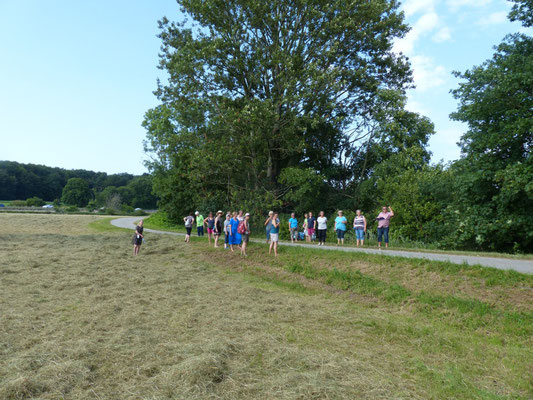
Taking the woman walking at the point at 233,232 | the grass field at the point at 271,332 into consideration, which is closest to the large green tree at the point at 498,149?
the grass field at the point at 271,332

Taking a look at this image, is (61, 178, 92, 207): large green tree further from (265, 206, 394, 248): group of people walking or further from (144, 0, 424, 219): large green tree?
(265, 206, 394, 248): group of people walking

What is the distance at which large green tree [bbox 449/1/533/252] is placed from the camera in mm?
17203

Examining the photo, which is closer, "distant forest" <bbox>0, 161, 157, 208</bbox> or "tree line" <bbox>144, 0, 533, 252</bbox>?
"tree line" <bbox>144, 0, 533, 252</bbox>

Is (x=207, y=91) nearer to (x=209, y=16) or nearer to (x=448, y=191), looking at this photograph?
(x=209, y=16)

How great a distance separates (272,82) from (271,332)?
70.9 ft

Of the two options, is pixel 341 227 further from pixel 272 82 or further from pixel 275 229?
pixel 272 82

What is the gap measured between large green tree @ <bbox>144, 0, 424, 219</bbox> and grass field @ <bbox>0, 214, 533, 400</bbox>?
1284 centimetres

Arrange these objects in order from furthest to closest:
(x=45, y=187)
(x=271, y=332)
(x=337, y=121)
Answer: (x=45, y=187) → (x=337, y=121) → (x=271, y=332)

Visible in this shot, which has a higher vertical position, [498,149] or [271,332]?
[498,149]

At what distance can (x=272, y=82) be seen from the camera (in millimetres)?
26000

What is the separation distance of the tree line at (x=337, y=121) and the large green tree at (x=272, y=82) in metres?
0.10

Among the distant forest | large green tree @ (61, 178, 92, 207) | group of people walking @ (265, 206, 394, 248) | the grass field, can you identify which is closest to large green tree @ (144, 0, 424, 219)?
group of people walking @ (265, 206, 394, 248)

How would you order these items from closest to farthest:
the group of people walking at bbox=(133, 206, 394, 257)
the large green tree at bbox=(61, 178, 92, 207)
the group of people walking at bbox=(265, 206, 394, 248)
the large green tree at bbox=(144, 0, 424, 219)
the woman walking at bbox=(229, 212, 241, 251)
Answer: the group of people walking at bbox=(265, 206, 394, 248), the group of people walking at bbox=(133, 206, 394, 257), the woman walking at bbox=(229, 212, 241, 251), the large green tree at bbox=(144, 0, 424, 219), the large green tree at bbox=(61, 178, 92, 207)

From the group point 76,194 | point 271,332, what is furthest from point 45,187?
point 271,332
